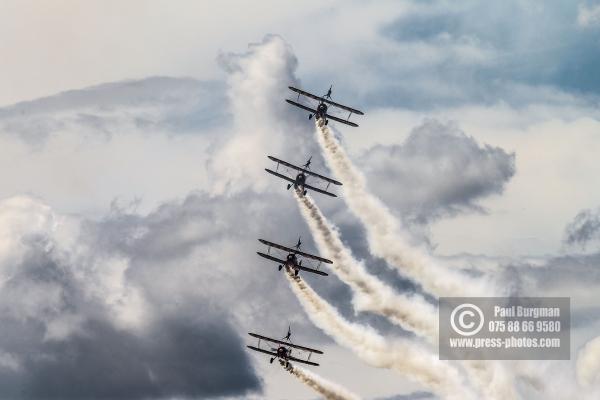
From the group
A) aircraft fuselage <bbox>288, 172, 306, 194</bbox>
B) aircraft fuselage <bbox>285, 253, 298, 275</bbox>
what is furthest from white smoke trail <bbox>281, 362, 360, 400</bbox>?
aircraft fuselage <bbox>288, 172, 306, 194</bbox>

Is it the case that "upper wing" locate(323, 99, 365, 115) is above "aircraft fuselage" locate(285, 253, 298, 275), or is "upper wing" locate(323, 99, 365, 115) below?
above

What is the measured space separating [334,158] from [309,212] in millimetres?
11861

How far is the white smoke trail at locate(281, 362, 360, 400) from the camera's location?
16688 cm

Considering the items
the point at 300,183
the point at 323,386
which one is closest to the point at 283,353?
the point at 323,386

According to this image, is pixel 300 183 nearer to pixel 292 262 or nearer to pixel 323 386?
pixel 292 262

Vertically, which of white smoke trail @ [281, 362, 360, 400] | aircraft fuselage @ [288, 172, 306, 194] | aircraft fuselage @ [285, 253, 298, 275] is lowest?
white smoke trail @ [281, 362, 360, 400]

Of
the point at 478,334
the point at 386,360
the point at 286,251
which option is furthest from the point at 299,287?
the point at 478,334

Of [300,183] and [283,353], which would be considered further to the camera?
[300,183]

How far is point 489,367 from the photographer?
16275 cm

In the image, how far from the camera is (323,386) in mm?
167375

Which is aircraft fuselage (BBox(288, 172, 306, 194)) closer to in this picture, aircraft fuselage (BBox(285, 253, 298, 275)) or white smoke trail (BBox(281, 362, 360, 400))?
aircraft fuselage (BBox(285, 253, 298, 275))

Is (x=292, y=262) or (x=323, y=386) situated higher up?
(x=292, y=262)

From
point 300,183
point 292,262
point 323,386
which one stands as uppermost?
point 300,183

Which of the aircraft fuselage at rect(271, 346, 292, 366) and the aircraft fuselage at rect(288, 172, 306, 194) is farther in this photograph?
the aircraft fuselage at rect(288, 172, 306, 194)
